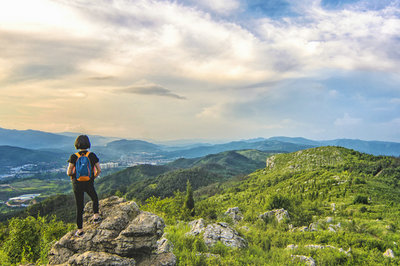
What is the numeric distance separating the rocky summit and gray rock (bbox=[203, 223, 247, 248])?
463 cm

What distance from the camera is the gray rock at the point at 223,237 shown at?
1267 cm

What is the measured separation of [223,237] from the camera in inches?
526

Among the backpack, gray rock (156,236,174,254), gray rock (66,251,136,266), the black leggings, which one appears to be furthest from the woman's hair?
gray rock (156,236,174,254)

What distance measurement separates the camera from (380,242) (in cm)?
1540

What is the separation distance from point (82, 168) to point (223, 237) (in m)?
10.1

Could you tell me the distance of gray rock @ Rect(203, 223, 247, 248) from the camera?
12.7 m

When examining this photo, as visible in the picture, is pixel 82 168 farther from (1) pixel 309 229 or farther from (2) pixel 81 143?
(1) pixel 309 229

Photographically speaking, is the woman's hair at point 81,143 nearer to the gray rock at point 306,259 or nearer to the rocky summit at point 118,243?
the rocky summit at point 118,243

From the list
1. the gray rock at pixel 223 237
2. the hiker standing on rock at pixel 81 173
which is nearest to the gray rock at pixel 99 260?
the hiker standing on rock at pixel 81 173

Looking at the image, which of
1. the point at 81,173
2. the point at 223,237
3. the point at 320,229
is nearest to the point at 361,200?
the point at 320,229

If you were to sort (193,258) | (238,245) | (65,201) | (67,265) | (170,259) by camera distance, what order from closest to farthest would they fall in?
(67,265), (170,259), (193,258), (238,245), (65,201)

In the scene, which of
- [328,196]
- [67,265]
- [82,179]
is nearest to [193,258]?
[67,265]

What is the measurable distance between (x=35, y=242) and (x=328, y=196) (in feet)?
166

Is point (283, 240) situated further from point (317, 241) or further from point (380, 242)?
point (380, 242)
